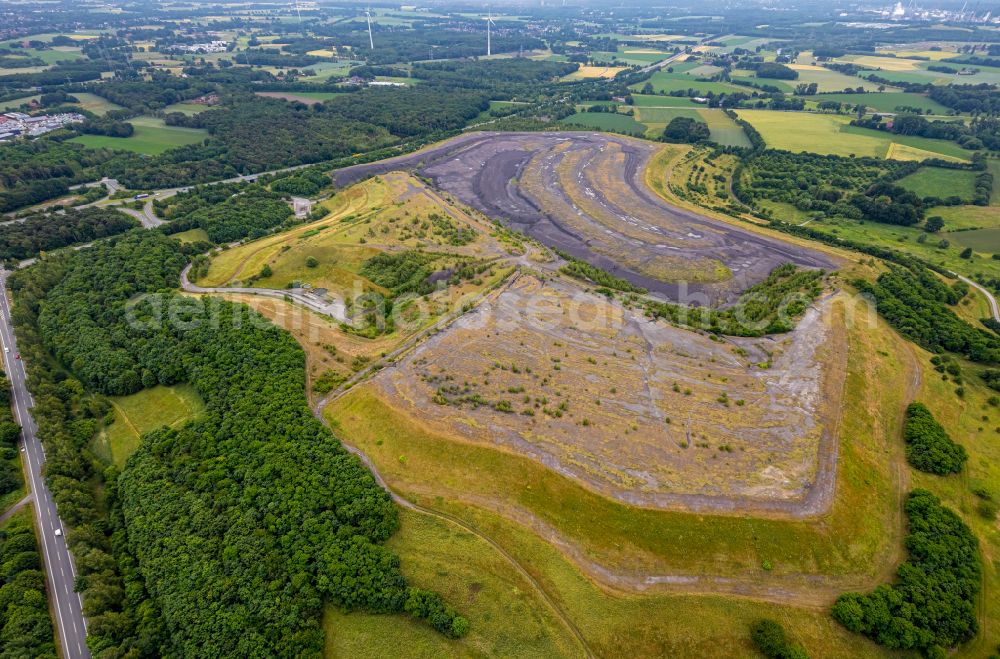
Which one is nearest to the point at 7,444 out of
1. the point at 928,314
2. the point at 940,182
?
the point at 928,314

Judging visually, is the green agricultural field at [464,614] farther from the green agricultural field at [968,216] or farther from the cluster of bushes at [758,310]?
the green agricultural field at [968,216]

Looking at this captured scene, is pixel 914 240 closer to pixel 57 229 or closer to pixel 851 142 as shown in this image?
pixel 851 142

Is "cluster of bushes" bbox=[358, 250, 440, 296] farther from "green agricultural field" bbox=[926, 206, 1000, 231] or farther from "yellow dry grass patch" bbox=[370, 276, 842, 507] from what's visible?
"green agricultural field" bbox=[926, 206, 1000, 231]

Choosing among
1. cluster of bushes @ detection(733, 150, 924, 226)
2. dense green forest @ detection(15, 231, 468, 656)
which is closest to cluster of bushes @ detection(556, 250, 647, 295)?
dense green forest @ detection(15, 231, 468, 656)

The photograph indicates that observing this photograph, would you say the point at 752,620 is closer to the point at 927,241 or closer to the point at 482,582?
the point at 482,582

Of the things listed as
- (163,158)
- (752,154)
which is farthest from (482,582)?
(163,158)
